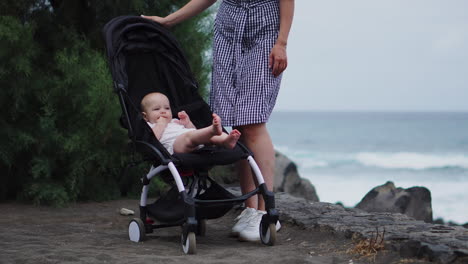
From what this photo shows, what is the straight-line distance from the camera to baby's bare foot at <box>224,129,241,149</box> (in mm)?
3834

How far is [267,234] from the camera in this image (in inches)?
163

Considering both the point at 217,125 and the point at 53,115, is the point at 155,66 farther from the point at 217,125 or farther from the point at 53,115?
the point at 53,115

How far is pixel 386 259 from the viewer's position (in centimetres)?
371

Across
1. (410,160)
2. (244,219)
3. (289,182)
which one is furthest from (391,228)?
(410,160)

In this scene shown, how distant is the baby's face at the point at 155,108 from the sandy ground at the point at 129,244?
0.80 meters

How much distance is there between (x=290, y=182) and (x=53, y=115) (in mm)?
3517

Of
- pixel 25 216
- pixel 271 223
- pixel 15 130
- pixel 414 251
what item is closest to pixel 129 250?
pixel 271 223

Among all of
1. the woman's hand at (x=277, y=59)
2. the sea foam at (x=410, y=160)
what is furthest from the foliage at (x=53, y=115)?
the sea foam at (x=410, y=160)

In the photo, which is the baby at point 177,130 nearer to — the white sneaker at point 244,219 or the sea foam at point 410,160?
the white sneaker at point 244,219

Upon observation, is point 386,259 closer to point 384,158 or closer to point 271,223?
point 271,223

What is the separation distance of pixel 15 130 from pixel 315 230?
2.99 m

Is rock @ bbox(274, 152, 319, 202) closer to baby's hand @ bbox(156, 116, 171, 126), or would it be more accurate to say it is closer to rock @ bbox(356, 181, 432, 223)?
rock @ bbox(356, 181, 432, 223)

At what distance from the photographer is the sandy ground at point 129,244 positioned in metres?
3.73

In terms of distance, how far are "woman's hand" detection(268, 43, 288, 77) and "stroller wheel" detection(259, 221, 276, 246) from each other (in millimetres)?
978
